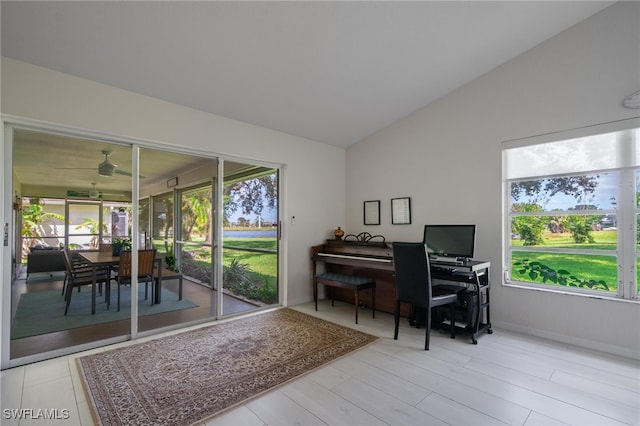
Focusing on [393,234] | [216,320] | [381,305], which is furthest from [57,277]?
[393,234]

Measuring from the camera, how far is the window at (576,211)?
291 cm

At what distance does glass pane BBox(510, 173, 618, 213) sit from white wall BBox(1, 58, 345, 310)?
2.69 m

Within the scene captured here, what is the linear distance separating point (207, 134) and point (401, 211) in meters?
2.89

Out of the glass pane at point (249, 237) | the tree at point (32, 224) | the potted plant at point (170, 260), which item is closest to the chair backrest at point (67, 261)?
the tree at point (32, 224)

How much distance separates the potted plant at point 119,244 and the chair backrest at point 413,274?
2911 millimetres

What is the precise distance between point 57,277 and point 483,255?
16.0 ft

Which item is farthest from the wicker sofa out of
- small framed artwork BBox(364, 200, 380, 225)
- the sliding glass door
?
small framed artwork BBox(364, 200, 380, 225)

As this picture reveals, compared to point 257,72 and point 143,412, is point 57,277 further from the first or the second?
point 257,72

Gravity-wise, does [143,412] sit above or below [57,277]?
below

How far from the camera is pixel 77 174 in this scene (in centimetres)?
309

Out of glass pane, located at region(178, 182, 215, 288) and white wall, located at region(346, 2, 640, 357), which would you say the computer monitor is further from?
glass pane, located at region(178, 182, 215, 288)

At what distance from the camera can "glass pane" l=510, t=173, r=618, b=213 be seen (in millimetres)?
3043

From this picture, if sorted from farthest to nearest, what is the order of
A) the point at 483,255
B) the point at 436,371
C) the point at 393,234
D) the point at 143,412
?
the point at 393,234
the point at 483,255
the point at 436,371
the point at 143,412

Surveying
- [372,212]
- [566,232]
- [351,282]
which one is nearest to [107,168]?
[351,282]
